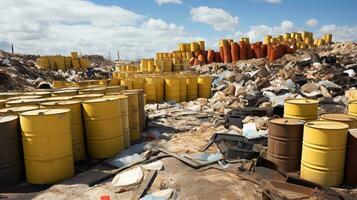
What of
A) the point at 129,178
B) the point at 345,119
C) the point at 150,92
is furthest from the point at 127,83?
the point at 345,119

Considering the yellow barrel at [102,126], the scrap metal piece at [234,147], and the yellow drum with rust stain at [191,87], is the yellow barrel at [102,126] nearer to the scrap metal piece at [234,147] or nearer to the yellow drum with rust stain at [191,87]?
the scrap metal piece at [234,147]

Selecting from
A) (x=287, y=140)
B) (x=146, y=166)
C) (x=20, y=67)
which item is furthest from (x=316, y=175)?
(x=20, y=67)

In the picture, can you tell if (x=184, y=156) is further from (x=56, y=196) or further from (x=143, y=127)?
(x=143, y=127)

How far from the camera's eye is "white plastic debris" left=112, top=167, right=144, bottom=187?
4.39m

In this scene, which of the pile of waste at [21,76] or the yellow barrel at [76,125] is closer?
the yellow barrel at [76,125]

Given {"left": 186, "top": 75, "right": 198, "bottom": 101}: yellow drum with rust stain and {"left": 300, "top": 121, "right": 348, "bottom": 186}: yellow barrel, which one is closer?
{"left": 300, "top": 121, "right": 348, "bottom": 186}: yellow barrel

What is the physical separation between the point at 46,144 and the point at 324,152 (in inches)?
152

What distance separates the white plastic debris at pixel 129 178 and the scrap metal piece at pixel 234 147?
→ 4.53 feet

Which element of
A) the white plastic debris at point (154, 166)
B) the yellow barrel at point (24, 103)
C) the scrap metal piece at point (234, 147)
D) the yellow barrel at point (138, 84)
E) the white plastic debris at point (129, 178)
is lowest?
the white plastic debris at point (129, 178)

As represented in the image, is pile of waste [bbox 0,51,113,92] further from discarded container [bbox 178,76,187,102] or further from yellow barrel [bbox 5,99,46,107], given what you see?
yellow barrel [bbox 5,99,46,107]

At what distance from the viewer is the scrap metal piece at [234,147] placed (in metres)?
4.85

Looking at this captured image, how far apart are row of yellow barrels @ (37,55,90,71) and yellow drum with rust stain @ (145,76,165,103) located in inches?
691

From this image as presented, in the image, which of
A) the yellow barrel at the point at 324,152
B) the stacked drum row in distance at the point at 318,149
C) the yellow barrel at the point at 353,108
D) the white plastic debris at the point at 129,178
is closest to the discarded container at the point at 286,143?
the stacked drum row in distance at the point at 318,149

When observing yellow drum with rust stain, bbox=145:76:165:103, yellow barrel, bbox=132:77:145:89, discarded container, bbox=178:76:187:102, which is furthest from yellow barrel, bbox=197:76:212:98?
yellow barrel, bbox=132:77:145:89
